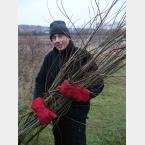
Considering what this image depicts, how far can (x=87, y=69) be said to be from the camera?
7.69 ft

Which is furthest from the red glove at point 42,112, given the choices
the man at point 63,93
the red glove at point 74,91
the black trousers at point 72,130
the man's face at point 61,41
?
the man's face at point 61,41

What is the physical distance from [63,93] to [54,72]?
306 mm

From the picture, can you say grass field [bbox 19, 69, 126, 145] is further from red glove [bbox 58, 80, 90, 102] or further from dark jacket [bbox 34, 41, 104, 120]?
red glove [bbox 58, 80, 90, 102]

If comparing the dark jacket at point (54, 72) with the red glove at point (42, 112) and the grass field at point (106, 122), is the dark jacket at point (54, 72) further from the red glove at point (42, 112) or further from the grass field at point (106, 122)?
the grass field at point (106, 122)

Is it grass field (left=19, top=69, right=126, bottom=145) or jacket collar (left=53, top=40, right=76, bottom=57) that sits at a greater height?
jacket collar (left=53, top=40, right=76, bottom=57)

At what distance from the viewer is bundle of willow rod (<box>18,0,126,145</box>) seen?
2.24 m

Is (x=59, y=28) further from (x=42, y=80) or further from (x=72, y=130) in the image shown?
(x=72, y=130)

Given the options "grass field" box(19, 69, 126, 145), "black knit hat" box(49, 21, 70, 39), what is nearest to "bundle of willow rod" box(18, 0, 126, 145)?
"black knit hat" box(49, 21, 70, 39)

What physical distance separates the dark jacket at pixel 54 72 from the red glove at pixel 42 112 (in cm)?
21
